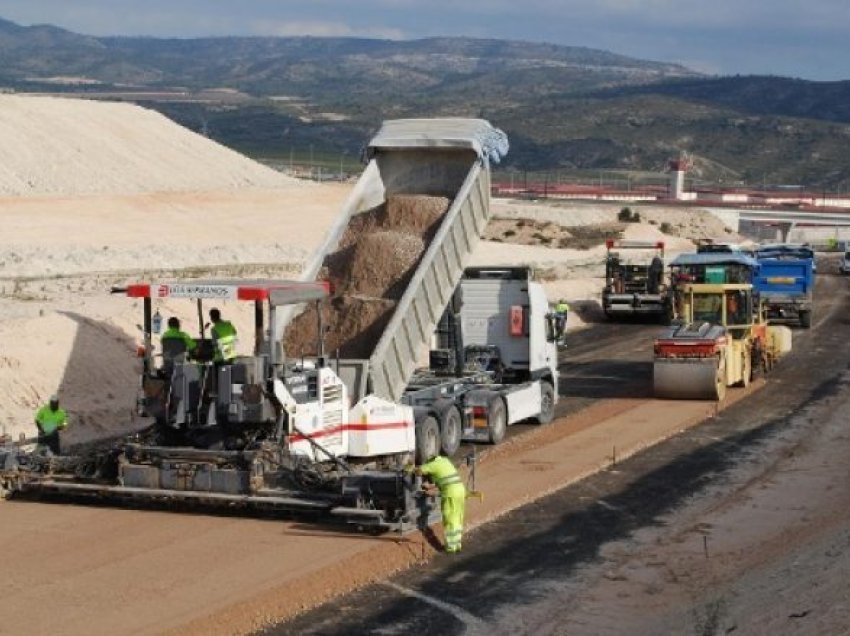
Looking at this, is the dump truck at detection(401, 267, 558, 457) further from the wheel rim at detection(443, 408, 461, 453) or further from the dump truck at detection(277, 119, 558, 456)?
the wheel rim at detection(443, 408, 461, 453)

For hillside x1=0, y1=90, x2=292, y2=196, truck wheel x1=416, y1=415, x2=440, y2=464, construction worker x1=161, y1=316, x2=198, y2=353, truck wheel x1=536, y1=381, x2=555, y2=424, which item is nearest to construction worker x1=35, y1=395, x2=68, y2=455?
construction worker x1=161, y1=316, x2=198, y2=353

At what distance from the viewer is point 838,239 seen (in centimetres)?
11256

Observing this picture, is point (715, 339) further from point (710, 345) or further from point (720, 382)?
point (720, 382)

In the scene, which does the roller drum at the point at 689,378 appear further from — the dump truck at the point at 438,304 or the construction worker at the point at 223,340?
the construction worker at the point at 223,340

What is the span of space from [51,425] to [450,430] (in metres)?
5.67

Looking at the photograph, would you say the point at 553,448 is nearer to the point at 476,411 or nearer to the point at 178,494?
the point at 476,411

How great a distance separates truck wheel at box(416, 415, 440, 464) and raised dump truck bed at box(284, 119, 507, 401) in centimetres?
56

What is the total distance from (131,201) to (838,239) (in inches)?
2315

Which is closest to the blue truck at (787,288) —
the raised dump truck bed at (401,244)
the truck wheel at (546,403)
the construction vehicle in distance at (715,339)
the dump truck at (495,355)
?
the construction vehicle in distance at (715,339)

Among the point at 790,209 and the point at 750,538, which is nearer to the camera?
the point at 750,538

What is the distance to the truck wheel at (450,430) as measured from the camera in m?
22.2

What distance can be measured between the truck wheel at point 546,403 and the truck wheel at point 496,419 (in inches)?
74.1

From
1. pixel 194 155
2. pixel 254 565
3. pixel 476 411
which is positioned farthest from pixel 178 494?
pixel 194 155

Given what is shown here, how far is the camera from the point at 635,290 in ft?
153
